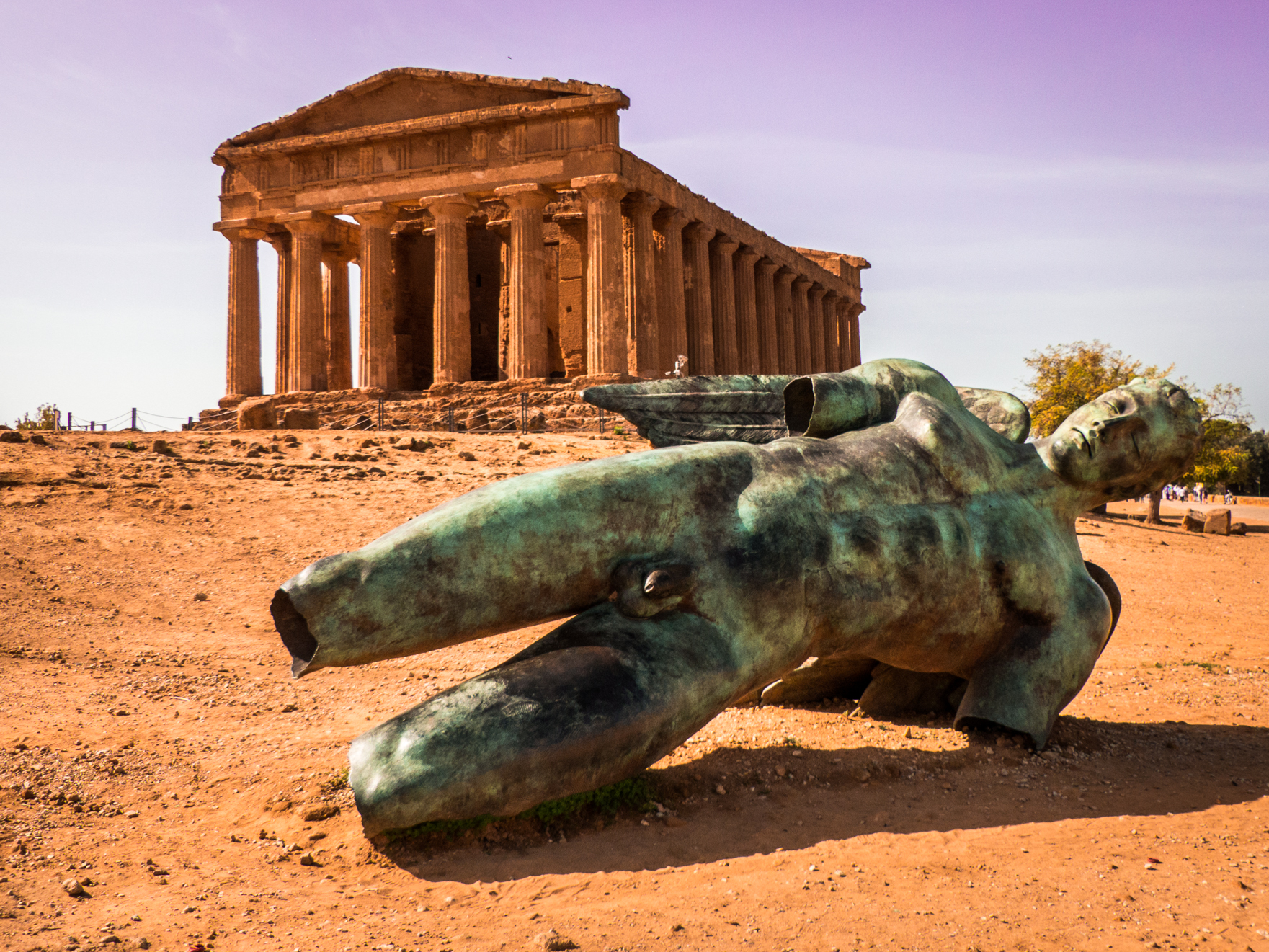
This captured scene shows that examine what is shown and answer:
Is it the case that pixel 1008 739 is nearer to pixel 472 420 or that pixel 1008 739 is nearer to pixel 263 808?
pixel 263 808

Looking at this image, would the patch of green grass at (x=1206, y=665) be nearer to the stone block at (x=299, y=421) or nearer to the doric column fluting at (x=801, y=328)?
the stone block at (x=299, y=421)

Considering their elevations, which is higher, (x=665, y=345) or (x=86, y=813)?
(x=665, y=345)

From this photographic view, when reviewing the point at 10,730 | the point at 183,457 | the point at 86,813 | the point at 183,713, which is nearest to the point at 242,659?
the point at 183,713

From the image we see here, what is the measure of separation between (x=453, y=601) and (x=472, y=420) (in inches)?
828

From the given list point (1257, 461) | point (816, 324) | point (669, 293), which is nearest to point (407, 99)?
point (669, 293)

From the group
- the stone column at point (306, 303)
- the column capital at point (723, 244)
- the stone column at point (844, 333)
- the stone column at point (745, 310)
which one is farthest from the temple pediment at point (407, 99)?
the stone column at point (844, 333)

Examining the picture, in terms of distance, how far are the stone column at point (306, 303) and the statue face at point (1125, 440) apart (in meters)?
27.8

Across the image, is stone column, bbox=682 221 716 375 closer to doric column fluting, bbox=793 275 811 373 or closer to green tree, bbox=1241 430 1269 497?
doric column fluting, bbox=793 275 811 373

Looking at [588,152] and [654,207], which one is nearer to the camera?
[588,152]

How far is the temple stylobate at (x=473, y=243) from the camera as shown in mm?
26219

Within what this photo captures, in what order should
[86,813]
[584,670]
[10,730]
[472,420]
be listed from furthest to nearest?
[472,420], [10,730], [86,813], [584,670]

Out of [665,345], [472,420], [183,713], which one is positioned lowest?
[183,713]

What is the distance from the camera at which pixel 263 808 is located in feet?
12.4

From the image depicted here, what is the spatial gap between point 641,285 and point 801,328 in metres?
13.7
